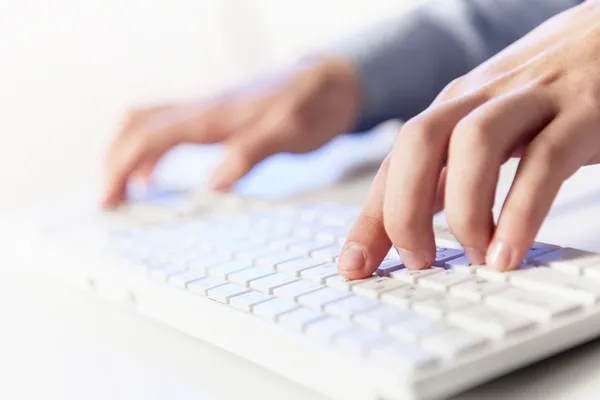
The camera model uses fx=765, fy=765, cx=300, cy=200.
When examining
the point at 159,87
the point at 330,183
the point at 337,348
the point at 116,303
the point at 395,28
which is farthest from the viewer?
the point at 159,87

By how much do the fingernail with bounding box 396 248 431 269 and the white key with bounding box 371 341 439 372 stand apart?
10 centimetres

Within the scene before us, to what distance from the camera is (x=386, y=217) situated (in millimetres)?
396

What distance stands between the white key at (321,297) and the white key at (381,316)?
1.1 inches

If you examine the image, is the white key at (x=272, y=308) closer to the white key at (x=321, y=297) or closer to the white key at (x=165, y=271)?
the white key at (x=321, y=297)

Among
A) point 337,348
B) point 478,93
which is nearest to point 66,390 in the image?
point 337,348

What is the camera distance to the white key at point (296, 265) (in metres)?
0.43

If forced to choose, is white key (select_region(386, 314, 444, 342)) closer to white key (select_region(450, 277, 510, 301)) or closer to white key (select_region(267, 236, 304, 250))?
white key (select_region(450, 277, 510, 301))

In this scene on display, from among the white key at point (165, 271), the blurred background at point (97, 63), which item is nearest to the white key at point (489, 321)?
the white key at point (165, 271)

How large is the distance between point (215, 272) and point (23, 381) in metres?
0.12

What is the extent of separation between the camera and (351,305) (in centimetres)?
35

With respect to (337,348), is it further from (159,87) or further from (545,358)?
(159,87)

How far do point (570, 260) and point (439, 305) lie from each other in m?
0.08

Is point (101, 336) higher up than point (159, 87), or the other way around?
point (159, 87)

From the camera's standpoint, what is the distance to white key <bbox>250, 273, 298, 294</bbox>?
0.40m
